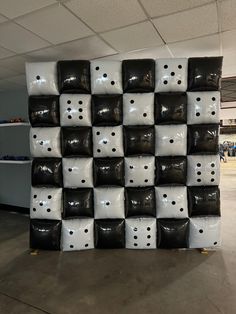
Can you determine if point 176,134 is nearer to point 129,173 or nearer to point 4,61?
point 129,173

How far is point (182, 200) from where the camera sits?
278 cm

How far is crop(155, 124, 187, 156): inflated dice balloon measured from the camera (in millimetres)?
2727

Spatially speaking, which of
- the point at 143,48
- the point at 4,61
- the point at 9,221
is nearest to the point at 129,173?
the point at 143,48

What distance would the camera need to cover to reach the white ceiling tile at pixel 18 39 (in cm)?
230

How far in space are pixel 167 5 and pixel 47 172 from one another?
81.4 inches

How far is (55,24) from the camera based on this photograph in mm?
2234

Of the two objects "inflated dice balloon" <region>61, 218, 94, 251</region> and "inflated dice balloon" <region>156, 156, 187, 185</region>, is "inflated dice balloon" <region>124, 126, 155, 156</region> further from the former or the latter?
"inflated dice balloon" <region>61, 218, 94, 251</region>

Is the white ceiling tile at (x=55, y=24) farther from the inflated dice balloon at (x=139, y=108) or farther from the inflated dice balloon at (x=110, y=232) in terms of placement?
the inflated dice balloon at (x=110, y=232)

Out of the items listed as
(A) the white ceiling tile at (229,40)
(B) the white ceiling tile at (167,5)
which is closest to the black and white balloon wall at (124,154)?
(A) the white ceiling tile at (229,40)

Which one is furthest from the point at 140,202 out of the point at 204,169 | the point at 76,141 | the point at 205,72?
the point at 205,72

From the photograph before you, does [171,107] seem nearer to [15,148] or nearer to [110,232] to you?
[110,232]

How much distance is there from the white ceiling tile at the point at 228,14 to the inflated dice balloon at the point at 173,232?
2.08m

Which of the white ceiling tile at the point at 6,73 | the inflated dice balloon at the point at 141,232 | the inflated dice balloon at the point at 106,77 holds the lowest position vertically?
the inflated dice balloon at the point at 141,232

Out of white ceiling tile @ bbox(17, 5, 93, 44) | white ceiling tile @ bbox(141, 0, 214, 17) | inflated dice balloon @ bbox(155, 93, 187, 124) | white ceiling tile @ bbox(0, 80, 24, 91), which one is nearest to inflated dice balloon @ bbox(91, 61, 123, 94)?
white ceiling tile @ bbox(17, 5, 93, 44)
